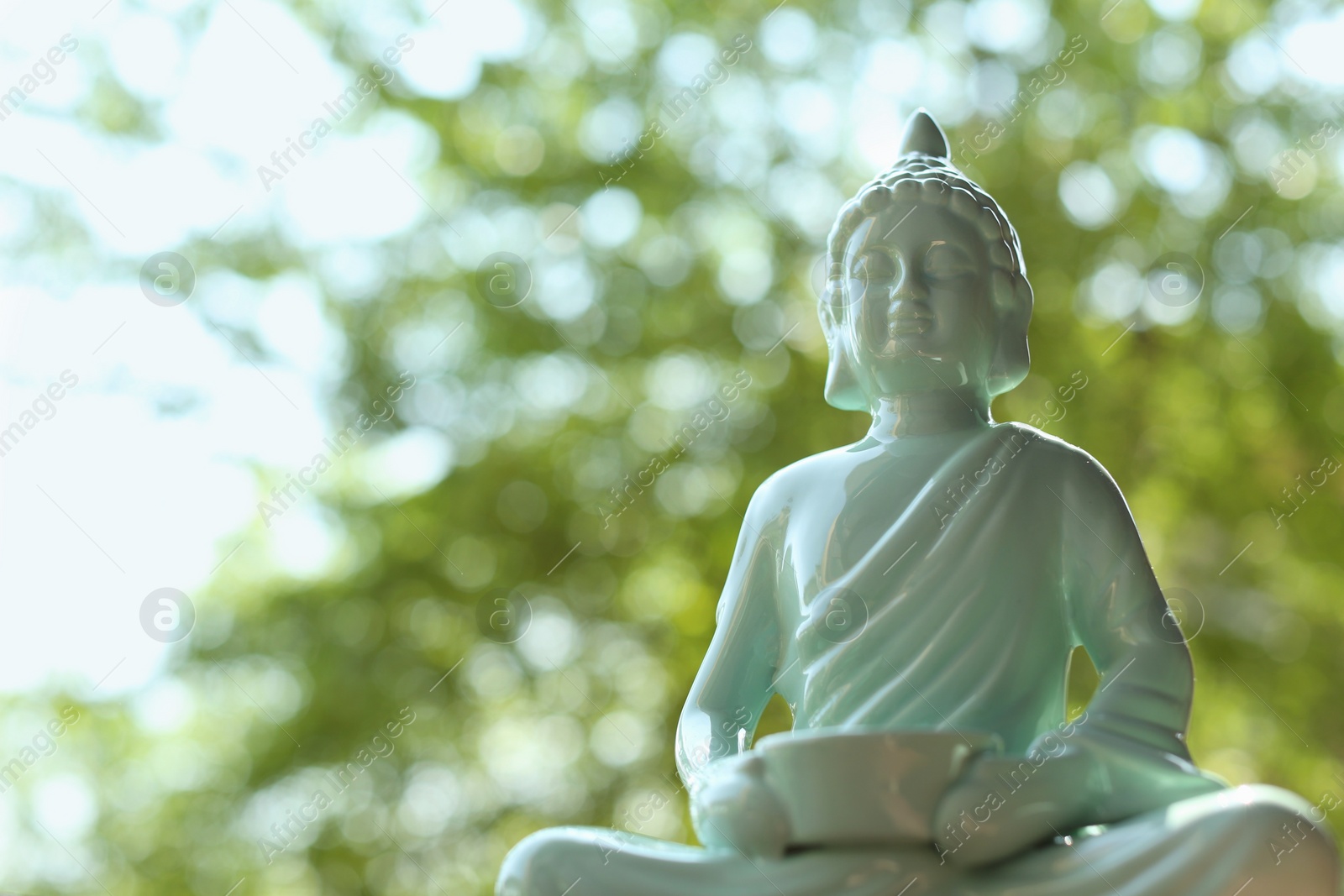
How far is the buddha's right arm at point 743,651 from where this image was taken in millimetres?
→ 2363

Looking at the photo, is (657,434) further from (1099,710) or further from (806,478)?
(1099,710)

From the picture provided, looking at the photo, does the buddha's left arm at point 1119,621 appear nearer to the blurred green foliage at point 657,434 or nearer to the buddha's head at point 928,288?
the buddha's head at point 928,288

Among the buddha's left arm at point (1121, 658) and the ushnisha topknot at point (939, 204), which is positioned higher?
the ushnisha topknot at point (939, 204)

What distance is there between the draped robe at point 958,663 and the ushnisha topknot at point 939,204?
0.89 feet

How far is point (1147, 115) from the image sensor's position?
596cm

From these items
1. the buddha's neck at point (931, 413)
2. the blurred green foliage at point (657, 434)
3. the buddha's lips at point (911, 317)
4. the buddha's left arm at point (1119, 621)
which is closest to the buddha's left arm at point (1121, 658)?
the buddha's left arm at point (1119, 621)

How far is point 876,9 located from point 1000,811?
505 centimetres

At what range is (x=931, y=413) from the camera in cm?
246

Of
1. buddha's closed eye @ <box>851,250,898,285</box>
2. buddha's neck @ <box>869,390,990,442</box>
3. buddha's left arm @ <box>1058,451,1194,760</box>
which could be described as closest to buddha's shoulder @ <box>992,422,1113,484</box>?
buddha's left arm @ <box>1058,451,1194,760</box>

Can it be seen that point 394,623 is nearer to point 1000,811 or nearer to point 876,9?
point 876,9

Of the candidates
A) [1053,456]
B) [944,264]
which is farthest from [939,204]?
[1053,456]

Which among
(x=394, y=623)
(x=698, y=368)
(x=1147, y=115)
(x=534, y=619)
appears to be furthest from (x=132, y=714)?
(x=1147, y=115)

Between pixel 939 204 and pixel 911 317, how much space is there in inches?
8.1

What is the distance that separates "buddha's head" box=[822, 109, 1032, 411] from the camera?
2.41m
